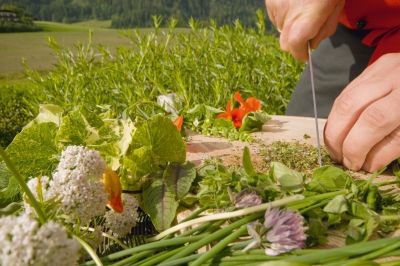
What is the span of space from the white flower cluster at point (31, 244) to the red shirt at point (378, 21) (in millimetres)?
1392

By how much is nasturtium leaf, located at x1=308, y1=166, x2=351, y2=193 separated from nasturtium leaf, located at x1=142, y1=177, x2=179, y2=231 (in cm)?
30

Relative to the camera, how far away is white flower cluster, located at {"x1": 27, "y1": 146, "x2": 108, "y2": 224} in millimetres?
854

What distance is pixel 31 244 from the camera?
665mm

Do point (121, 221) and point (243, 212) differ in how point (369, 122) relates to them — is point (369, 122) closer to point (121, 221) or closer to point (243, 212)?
point (243, 212)

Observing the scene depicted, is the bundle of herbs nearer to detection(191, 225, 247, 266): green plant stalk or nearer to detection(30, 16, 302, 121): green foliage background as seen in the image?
detection(191, 225, 247, 266): green plant stalk

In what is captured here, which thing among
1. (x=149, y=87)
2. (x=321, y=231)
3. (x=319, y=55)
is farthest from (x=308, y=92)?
(x=321, y=231)

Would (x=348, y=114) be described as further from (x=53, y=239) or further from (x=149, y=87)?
(x=149, y=87)

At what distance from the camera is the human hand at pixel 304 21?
1411 mm

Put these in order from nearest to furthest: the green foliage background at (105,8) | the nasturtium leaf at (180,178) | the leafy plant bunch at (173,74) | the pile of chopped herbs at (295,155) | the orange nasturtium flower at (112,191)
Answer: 1. the orange nasturtium flower at (112,191)
2. the nasturtium leaf at (180,178)
3. the pile of chopped herbs at (295,155)
4. the leafy plant bunch at (173,74)
5. the green foliage background at (105,8)

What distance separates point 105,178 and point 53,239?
0.98 feet

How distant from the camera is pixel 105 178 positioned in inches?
38.4

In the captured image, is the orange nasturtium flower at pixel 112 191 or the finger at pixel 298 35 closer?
the orange nasturtium flower at pixel 112 191

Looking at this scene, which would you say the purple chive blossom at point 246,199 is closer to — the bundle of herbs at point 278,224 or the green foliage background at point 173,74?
the bundle of herbs at point 278,224

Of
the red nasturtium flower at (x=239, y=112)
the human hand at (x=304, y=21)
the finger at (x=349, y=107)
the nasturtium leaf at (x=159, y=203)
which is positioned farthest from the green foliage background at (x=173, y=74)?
the nasturtium leaf at (x=159, y=203)
